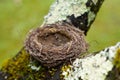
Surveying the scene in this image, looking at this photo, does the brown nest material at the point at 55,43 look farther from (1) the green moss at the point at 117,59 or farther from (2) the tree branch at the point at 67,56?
(1) the green moss at the point at 117,59

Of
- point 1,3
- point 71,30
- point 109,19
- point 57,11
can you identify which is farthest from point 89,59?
point 1,3

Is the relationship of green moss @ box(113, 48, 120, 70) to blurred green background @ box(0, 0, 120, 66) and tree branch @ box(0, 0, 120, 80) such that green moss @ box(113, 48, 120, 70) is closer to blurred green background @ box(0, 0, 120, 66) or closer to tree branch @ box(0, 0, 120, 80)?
tree branch @ box(0, 0, 120, 80)

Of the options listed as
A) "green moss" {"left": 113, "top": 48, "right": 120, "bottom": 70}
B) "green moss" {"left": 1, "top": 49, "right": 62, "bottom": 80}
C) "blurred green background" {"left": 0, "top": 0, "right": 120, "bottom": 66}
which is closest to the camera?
"green moss" {"left": 113, "top": 48, "right": 120, "bottom": 70}

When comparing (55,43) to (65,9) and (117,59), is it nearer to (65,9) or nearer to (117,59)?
(65,9)

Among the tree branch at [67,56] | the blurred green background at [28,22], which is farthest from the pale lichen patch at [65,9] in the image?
the blurred green background at [28,22]

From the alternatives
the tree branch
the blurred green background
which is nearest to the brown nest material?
the tree branch
